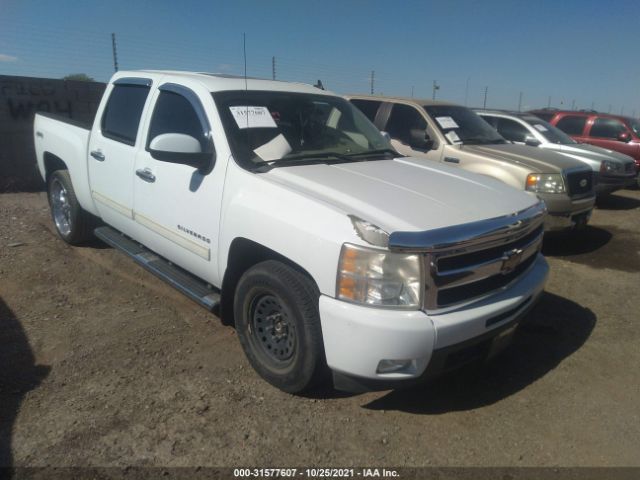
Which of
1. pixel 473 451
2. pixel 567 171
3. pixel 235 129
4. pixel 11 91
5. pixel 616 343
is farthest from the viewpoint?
pixel 11 91

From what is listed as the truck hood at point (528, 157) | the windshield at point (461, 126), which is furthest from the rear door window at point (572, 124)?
the truck hood at point (528, 157)

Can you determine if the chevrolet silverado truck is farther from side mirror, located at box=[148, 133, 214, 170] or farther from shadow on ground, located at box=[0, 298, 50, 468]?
shadow on ground, located at box=[0, 298, 50, 468]

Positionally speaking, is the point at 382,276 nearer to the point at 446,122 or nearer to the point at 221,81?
the point at 221,81

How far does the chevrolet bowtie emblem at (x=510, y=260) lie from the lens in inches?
110

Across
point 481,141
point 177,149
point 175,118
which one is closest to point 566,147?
→ point 481,141

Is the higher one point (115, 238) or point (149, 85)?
point (149, 85)

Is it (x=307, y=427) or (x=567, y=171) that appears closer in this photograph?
(x=307, y=427)

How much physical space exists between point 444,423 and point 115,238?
11.0 ft

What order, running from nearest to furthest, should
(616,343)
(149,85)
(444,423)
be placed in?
(444,423) < (616,343) < (149,85)

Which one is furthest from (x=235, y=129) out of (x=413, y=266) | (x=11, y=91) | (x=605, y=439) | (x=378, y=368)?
(x=11, y=91)

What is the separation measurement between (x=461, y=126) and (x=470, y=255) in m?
4.79

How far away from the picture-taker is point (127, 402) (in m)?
2.91

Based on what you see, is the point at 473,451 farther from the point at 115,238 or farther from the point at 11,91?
the point at 11,91

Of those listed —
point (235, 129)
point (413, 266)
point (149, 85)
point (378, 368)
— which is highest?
point (149, 85)
